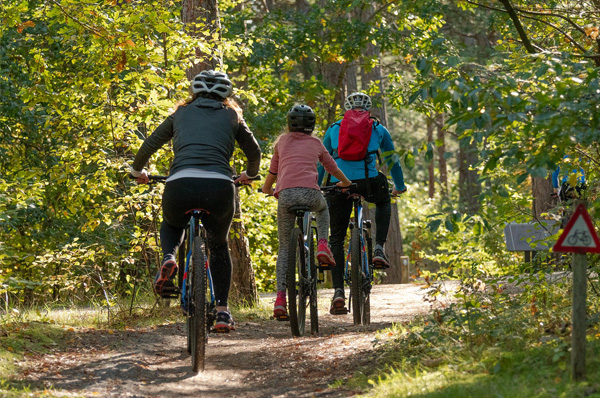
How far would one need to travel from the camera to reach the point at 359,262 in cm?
821

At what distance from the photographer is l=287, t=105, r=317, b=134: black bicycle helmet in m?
7.41

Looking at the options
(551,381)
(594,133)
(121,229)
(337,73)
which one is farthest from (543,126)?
(337,73)

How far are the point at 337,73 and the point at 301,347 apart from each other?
44.9 feet

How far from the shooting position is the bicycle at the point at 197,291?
5754mm

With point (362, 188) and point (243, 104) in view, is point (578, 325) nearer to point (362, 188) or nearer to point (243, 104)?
point (362, 188)

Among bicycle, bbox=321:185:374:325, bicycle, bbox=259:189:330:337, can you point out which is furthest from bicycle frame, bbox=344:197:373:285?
bicycle, bbox=259:189:330:337

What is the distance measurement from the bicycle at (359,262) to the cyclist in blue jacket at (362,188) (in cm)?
10

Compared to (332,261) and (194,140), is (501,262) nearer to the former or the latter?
(332,261)

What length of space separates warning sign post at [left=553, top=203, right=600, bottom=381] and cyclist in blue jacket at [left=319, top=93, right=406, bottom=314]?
382 centimetres

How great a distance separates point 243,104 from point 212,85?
4.84 meters

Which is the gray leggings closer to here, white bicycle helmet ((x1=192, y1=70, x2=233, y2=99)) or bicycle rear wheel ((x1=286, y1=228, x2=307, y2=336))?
bicycle rear wheel ((x1=286, y1=228, x2=307, y2=336))

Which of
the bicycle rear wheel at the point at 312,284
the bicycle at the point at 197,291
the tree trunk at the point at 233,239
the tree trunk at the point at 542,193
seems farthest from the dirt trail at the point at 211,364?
the tree trunk at the point at 542,193

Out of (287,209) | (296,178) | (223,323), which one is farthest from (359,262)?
(223,323)

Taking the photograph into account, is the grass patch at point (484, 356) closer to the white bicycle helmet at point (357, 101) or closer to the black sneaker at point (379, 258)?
the black sneaker at point (379, 258)
